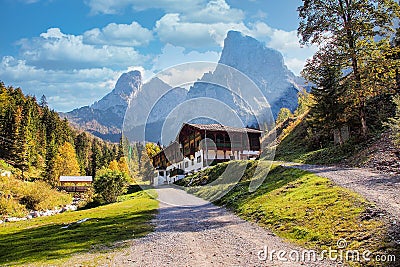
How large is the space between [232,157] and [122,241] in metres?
38.2

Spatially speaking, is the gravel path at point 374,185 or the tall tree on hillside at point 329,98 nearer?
the gravel path at point 374,185

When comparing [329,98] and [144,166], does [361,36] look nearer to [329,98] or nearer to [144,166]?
[329,98]

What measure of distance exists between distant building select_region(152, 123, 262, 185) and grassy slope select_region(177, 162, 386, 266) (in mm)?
27817

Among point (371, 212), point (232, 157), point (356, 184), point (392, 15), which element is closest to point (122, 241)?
point (371, 212)

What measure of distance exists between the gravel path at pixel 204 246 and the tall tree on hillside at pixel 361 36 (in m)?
13.5

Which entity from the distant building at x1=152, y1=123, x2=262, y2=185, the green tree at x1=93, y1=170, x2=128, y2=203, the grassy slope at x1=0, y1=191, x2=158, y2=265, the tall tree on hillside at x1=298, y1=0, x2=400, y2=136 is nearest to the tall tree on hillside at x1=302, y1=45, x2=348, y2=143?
the tall tree on hillside at x1=298, y1=0, x2=400, y2=136

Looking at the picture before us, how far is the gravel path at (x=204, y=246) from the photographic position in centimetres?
952

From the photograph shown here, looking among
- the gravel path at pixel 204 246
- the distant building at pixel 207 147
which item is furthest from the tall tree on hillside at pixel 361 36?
the distant building at pixel 207 147

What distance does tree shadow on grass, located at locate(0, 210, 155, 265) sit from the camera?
11531mm

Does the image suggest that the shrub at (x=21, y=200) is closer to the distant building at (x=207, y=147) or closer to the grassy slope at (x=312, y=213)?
the distant building at (x=207, y=147)

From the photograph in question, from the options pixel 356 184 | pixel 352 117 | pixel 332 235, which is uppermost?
pixel 352 117

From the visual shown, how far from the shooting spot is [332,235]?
10.2 m

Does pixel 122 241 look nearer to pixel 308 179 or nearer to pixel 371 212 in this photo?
pixel 371 212

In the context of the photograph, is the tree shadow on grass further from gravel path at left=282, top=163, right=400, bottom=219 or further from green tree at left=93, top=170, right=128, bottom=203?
green tree at left=93, top=170, right=128, bottom=203
